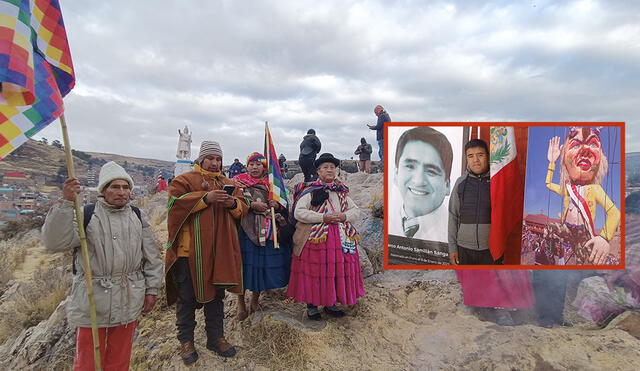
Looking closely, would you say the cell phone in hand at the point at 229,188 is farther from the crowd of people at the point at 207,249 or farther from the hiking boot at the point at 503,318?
the hiking boot at the point at 503,318

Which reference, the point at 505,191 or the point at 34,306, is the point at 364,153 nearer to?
the point at 505,191

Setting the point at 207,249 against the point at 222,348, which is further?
the point at 222,348

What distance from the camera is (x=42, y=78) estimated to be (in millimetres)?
2047

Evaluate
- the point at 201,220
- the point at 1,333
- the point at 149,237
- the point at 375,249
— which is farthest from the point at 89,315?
the point at 1,333

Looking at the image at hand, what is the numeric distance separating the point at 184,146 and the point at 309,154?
11.7 meters

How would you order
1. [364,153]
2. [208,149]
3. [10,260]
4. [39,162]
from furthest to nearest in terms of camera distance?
[39,162] → [364,153] → [10,260] → [208,149]

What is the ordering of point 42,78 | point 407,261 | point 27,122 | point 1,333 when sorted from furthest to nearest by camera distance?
point 1,333 → point 407,261 → point 42,78 → point 27,122

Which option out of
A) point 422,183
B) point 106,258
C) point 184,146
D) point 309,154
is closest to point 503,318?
point 422,183

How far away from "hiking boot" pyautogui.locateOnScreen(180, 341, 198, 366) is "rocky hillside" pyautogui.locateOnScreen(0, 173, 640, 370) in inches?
3.6

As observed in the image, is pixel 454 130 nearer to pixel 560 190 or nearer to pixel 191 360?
pixel 560 190

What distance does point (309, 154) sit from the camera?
171 inches

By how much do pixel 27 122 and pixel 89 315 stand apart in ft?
4.30

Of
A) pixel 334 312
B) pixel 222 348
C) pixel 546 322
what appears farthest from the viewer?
pixel 334 312

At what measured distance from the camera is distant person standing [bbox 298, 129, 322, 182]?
4.34 m
